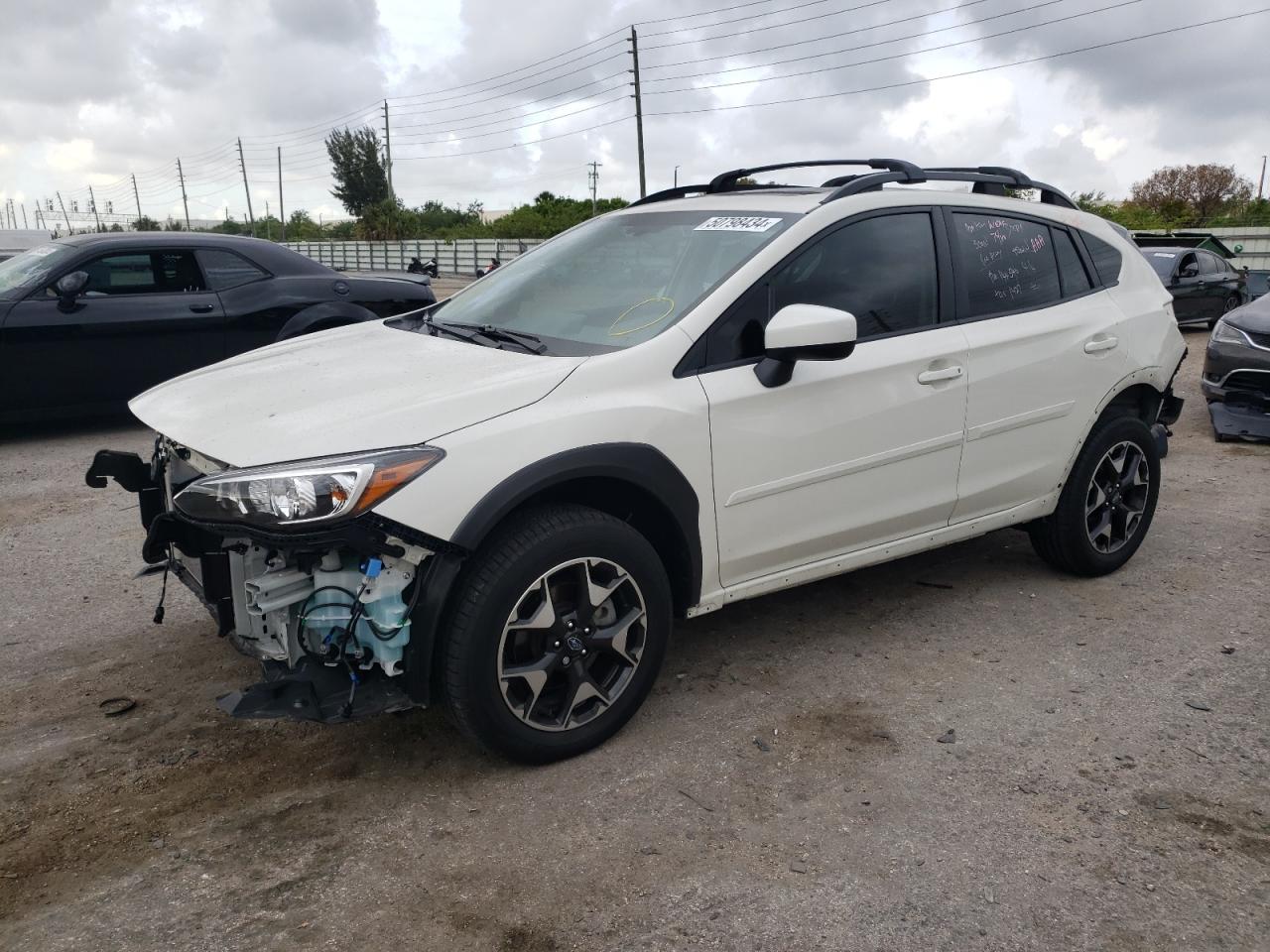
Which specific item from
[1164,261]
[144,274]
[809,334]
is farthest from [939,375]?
[1164,261]

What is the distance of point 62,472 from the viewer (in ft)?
23.2

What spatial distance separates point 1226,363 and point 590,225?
6.32 meters

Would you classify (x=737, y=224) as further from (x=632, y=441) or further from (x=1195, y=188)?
(x=1195, y=188)

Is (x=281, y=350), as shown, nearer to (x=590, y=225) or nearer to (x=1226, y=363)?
(x=590, y=225)

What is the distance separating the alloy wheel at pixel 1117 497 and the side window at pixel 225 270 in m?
6.47

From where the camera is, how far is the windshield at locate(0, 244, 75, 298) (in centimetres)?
762

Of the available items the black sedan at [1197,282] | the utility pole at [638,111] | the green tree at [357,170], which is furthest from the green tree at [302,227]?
the black sedan at [1197,282]

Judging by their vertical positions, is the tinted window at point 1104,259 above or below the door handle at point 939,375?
above

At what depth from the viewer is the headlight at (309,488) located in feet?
9.09

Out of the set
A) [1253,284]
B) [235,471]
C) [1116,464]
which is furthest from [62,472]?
[1253,284]

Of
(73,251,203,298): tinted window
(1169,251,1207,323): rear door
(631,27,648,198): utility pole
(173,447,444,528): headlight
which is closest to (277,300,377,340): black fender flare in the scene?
(73,251,203,298): tinted window

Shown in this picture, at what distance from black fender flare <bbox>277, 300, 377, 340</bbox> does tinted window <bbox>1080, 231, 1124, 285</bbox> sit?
218 inches

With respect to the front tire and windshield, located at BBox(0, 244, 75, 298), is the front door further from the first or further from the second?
windshield, located at BBox(0, 244, 75, 298)

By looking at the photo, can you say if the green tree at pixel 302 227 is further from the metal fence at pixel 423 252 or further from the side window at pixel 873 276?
the side window at pixel 873 276
